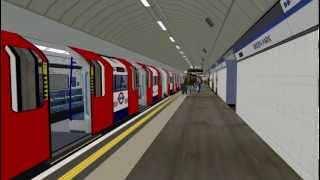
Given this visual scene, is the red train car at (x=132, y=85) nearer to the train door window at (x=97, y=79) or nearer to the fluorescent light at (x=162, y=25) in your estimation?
the fluorescent light at (x=162, y=25)

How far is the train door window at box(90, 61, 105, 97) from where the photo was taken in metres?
8.86

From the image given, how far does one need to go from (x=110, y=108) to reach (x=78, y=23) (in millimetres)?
3234

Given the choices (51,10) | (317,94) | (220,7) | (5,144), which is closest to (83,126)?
(51,10)

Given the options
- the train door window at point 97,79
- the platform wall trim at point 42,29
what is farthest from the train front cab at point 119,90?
the platform wall trim at point 42,29

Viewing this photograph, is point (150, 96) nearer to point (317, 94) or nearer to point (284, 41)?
point (284, 41)

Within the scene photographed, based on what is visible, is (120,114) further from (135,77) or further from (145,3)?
(145,3)

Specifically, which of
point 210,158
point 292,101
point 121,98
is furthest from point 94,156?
point 121,98

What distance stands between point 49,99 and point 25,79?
912 millimetres

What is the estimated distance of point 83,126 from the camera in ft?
30.6

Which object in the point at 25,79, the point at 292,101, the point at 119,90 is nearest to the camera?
the point at 25,79

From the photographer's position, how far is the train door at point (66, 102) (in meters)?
8.62

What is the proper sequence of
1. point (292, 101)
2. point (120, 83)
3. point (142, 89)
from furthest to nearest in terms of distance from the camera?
point (142, 89) → point (120, 83) → point (292, 101)

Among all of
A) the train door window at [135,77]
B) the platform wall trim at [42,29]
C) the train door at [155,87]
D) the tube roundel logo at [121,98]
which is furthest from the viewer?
the train door at [155,87]

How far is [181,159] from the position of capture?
6.28 meters
